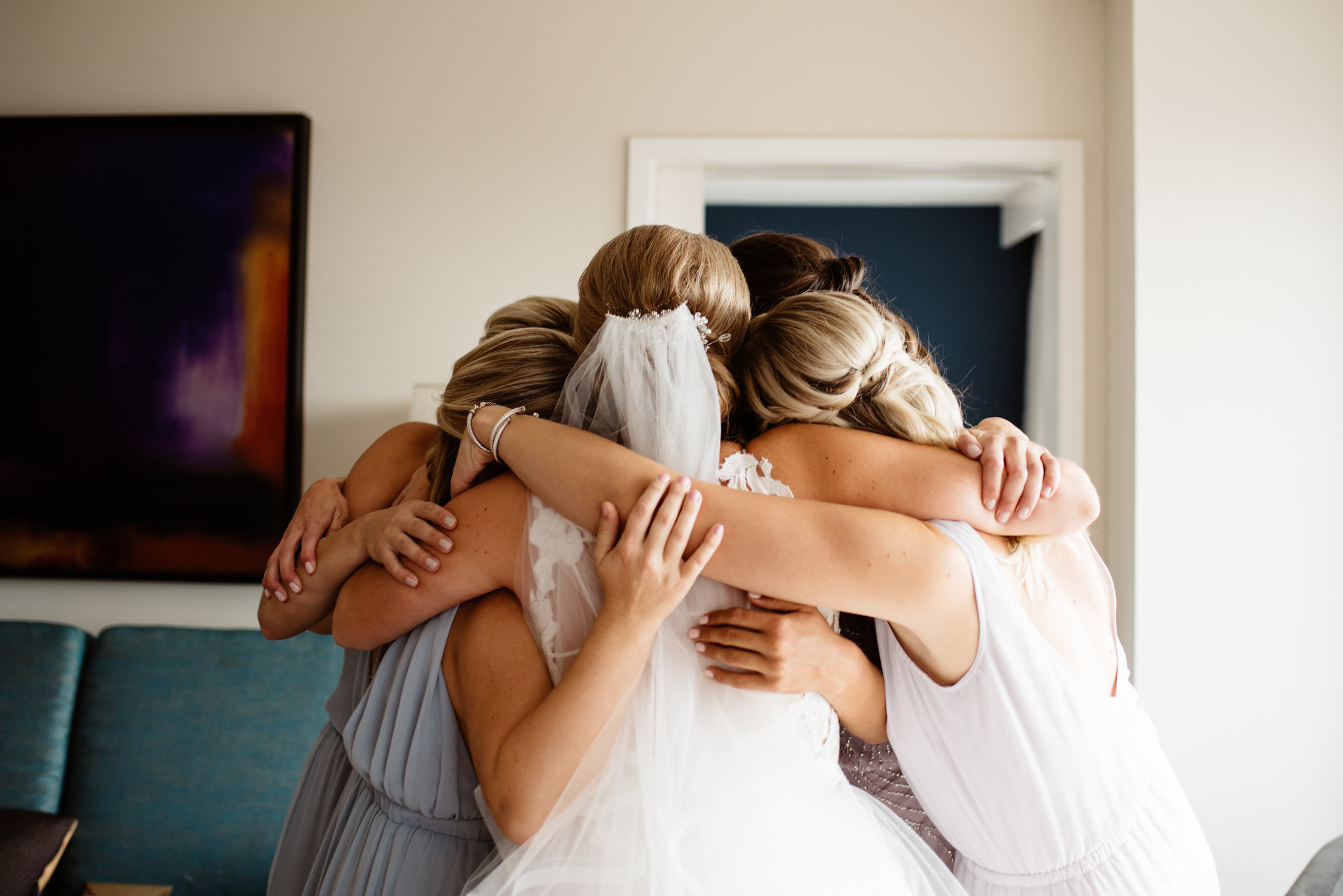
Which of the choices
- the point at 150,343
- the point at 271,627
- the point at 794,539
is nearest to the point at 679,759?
the point at 794,539

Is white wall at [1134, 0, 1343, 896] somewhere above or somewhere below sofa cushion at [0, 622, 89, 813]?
above

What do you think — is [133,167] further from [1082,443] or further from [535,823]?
[1082,443]

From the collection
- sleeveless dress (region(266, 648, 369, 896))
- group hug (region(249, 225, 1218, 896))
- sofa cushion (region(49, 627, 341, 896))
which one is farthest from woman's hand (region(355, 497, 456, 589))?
sofa cushion (region(49, 627, 341, 896))

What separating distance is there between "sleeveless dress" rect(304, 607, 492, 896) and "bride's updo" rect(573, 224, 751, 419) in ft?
1.51

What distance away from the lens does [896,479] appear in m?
0.93

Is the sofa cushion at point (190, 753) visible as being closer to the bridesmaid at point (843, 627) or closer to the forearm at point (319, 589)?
the forearm at point (319, 589)

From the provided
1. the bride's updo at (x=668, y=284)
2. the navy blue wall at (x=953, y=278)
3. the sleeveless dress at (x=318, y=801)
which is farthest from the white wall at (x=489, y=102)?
the bride's updo at (x=668, y=284)

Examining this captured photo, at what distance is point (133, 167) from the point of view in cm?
262

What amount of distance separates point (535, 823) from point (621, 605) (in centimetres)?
26

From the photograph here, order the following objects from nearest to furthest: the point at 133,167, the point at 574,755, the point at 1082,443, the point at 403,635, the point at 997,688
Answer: the point at 574,755 → the point at 997,688 → the point at 403,635 → the point at 1082,443 → the point at 133,167

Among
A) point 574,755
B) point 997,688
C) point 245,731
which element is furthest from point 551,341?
point 245,731

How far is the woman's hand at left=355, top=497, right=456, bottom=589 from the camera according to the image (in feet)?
3.07

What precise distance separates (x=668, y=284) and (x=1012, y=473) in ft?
1.61

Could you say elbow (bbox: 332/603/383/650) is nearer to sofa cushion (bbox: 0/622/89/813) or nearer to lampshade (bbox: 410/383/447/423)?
lampshade (bbox: 410/383/447/423)
